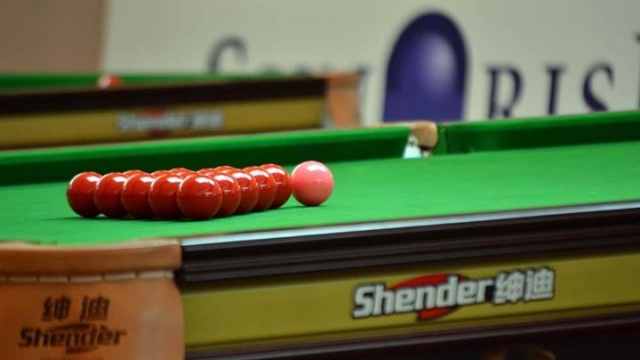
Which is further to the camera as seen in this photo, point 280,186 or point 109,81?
point 109,81

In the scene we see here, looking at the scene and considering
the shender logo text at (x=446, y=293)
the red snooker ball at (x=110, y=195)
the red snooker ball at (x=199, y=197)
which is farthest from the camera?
the red snooker ball at (x=110, y=195)

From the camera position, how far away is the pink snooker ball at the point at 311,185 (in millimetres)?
2457

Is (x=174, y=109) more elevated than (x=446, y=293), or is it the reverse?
(x=174, y=109)

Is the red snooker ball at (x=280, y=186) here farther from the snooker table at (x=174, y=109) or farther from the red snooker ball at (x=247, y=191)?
the snooker table at (x=174, y=109)

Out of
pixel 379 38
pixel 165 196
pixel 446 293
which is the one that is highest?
pixel 379 38

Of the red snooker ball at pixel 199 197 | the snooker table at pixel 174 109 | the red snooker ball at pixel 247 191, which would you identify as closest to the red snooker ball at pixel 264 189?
the red snooker ball at pixel 247 191

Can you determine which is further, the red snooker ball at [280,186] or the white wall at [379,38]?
the white wall at [379,38]

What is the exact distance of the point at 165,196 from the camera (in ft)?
7.50

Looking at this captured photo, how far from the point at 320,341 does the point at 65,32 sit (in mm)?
6937

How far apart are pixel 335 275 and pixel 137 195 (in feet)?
1.53

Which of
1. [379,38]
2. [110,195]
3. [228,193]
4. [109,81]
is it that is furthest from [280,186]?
[379,38]

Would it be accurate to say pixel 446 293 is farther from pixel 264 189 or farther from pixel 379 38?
pixel 379 38

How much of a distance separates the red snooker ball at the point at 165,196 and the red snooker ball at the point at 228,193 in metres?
0.07

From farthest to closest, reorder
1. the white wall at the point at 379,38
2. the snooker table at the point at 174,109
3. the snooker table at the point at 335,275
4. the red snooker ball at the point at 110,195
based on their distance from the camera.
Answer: the white wall at the point at 379,38, the snooker table at the point at 174,109, the red snooker ball at the point at 110,195, the snooker table at the point at 335,275
